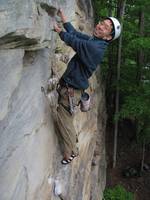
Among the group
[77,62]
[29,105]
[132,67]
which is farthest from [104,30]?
[132,67]

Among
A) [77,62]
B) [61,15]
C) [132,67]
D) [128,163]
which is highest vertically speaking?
[61,15]

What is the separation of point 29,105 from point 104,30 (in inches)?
59.2

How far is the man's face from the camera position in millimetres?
6039

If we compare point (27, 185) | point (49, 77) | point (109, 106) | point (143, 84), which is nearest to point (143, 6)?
point (143, 84)

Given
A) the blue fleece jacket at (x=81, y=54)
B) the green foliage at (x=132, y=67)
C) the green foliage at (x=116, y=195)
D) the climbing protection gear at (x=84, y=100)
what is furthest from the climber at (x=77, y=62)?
the green foliage at (x=116, y=195)

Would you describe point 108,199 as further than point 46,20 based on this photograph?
Yes

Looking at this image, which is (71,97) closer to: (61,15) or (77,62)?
(77,62)

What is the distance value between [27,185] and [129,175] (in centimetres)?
1364

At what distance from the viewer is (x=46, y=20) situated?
5.89 meters

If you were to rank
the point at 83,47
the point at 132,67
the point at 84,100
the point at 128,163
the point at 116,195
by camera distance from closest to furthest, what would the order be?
the point at 83,47
the point at 84,100
the point at 116,195
the point at 132,67
the point at 128,163

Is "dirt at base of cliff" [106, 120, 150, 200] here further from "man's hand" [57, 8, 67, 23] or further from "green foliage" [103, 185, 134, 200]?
"man's hand" [57, 8, 67, 23]

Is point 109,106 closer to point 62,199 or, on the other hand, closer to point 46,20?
point 62,199

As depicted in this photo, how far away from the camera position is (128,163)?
20.0 m

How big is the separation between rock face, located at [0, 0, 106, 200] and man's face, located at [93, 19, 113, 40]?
2.24ft
